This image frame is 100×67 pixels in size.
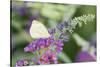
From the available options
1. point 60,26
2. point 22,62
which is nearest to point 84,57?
point 60,26

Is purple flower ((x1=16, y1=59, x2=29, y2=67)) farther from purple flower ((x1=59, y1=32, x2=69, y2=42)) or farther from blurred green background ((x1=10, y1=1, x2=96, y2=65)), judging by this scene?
purple flower ((x1=59, y1=32, x2=69, y2=42))

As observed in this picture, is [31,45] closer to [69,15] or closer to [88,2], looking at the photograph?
[69,15]

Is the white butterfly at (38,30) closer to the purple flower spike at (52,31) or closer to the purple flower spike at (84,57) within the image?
the purple flower spike at (52,31)

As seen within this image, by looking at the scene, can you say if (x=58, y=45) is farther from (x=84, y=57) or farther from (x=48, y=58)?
(x=84, y=57)

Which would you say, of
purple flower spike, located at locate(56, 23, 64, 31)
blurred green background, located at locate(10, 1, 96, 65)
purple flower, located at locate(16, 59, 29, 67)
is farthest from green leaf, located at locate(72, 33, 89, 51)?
purple flower, located at locate(16, 59, 29, 67)

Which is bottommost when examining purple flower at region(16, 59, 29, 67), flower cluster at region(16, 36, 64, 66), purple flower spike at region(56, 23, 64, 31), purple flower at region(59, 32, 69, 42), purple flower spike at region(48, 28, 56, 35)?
purple flower at region(16, 59, 29, 67)

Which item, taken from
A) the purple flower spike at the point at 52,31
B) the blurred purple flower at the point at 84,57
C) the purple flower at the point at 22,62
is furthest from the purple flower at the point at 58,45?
the purple flower at the point at 22,62

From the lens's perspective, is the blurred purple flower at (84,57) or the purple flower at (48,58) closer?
the purple flower at (48,58)
